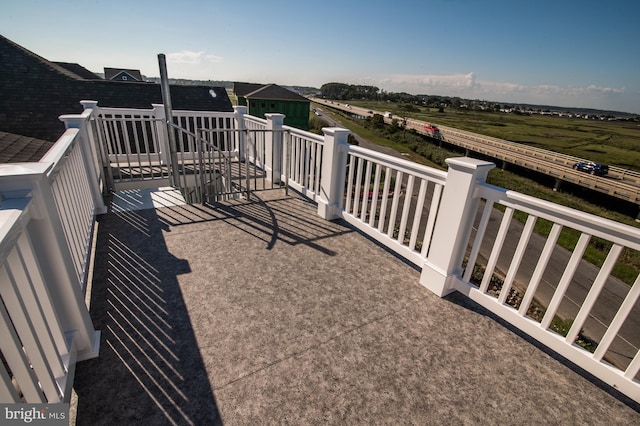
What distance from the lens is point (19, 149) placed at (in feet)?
13.7

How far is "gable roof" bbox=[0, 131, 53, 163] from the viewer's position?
3756 millimetres

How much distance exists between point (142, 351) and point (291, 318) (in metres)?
1.06

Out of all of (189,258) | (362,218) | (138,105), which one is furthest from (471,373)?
(138,105)

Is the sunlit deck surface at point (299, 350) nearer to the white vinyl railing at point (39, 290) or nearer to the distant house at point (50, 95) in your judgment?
the white vinyl railing at point (39, 290)

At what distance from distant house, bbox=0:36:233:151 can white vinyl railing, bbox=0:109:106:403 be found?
9.56 metres

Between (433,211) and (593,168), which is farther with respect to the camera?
(593,168)

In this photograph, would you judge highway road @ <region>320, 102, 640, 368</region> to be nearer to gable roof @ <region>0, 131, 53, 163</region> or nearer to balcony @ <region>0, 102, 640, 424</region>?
balcony @ <region>0, 102, 640, 424</region>

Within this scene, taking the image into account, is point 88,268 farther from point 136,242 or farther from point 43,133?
point 43,133

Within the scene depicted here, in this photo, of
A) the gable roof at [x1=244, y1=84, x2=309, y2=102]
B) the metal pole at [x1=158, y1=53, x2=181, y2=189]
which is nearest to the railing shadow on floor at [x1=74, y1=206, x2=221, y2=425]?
the metal pole at [x1=158, y1=53, x2=181, y2=189]

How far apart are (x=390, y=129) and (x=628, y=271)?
45910 millimetres

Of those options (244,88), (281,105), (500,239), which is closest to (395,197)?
(500,239)

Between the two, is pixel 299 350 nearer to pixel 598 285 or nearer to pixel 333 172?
pixel 598 285

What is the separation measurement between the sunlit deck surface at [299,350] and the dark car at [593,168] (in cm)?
4388

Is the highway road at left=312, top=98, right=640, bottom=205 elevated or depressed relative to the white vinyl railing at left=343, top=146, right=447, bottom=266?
depressed
